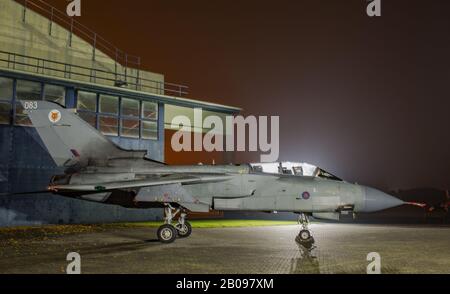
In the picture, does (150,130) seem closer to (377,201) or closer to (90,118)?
(90,118)

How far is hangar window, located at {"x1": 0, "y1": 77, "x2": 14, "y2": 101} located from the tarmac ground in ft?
31.6

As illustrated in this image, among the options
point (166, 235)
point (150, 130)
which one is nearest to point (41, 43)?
point (150, 130)

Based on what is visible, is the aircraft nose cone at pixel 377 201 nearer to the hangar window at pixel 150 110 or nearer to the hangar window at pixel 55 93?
the hangar window at pixel 150 110

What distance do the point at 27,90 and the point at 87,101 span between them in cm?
363

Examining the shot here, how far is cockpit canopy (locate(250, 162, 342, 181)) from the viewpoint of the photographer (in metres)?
15.1

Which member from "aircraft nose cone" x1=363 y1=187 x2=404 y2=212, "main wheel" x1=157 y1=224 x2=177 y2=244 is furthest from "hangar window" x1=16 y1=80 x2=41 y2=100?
"aircraft nose cone" x1=363 y1=187 x2=404 y2=212

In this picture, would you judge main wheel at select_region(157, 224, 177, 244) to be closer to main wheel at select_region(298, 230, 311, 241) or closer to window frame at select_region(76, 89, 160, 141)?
main wheel at select_region(298, 230, 311, 241)

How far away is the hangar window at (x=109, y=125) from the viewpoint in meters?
26.8

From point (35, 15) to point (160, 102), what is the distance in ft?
31.8

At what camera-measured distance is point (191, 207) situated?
15188 millimetres

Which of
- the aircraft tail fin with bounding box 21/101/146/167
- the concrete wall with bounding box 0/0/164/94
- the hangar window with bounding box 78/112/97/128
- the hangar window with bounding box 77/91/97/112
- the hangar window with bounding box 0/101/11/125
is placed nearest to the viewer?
the aircraft tail fin with bounding box 21/101/146/167

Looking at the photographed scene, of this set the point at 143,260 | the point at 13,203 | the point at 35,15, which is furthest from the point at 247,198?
→ the point at 35,15

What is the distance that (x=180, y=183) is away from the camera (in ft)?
49.5

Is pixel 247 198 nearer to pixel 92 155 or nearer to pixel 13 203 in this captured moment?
pixel 92 155
